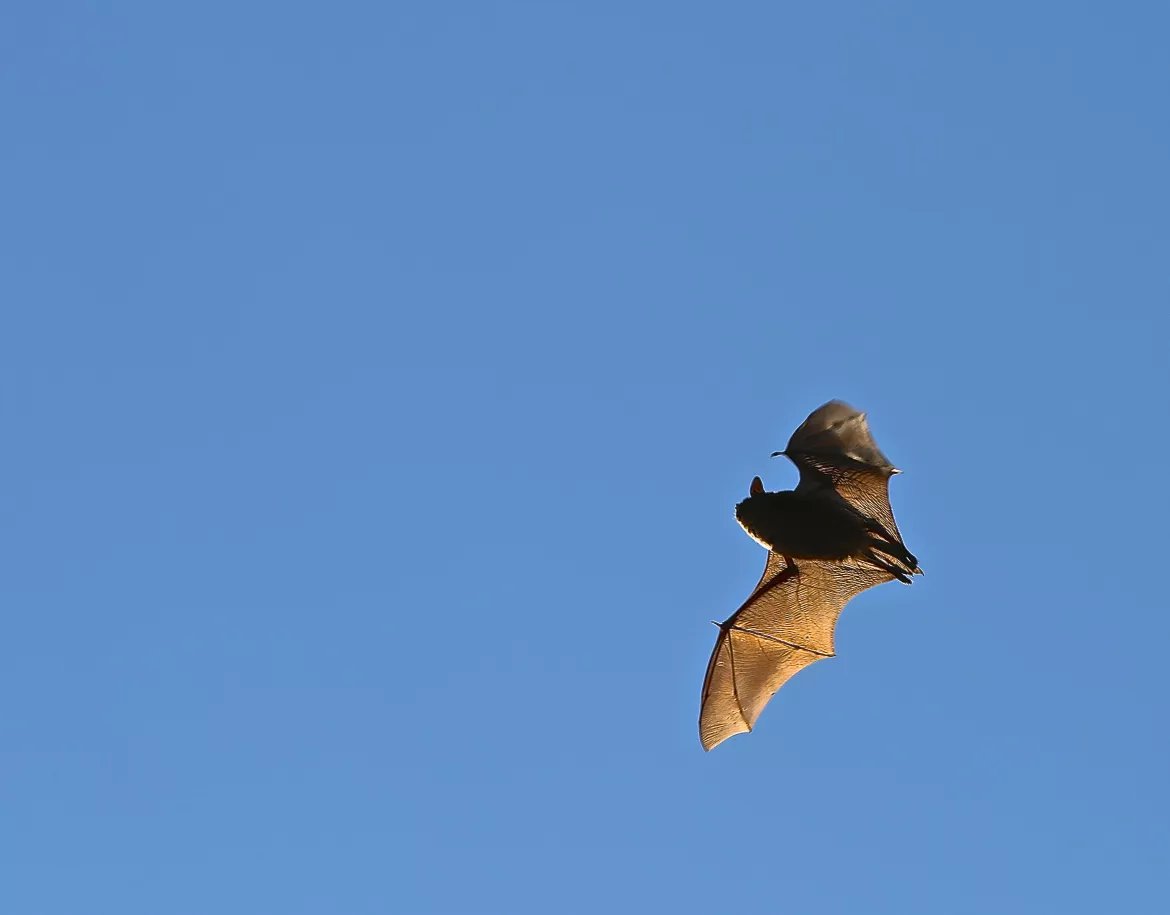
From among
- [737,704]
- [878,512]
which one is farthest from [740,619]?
[878,512]

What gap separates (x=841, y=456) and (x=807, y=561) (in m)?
2.99

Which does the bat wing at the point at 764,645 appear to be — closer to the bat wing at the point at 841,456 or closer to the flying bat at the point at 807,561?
the flying bat at the point at 807,561

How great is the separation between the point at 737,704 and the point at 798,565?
2690 mm

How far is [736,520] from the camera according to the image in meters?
21.7

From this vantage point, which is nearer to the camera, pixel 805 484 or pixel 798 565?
pixel 805 484

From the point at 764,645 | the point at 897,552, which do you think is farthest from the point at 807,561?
the point at 897,552

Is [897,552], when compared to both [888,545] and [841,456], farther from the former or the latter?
[841,456]

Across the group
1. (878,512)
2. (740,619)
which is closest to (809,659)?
(740,619)

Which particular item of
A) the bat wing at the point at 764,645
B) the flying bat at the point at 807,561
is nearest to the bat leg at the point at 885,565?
the flying bat at the point at 807,561

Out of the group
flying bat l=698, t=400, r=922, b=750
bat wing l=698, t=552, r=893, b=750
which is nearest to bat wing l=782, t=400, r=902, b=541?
flying bat l=698, t=400, r=922, b=750

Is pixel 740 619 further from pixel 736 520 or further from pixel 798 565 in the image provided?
pixel 736 520

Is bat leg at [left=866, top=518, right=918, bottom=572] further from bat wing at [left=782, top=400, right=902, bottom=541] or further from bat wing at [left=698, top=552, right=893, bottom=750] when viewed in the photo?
bat wing at [left=698, top=552, right=893, bottom=750]

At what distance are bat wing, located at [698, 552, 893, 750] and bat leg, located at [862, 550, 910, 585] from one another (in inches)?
96.7

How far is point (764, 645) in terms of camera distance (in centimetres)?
2555
